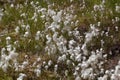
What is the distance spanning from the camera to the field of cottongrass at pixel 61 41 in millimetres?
6578

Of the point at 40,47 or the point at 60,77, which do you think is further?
the point at 40,47

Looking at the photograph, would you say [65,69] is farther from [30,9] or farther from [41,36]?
[30,9]

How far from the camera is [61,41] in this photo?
724cm

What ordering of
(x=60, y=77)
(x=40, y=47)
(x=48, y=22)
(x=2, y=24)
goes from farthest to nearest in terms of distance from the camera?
(x=2, y=24) → (x=48, y=22) → (x=40, y=47) → (x=60, y=77)

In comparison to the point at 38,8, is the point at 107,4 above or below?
below

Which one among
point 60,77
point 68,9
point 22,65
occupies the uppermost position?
point 68,9

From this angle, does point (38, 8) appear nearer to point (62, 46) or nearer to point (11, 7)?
point (11, 7)

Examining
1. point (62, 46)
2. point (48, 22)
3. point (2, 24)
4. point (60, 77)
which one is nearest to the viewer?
point (60, 77)

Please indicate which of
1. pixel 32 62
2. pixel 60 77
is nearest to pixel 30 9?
pixel 32 62

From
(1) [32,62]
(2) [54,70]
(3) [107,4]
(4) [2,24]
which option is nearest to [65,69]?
(2) [54,70]

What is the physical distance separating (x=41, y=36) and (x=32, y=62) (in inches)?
29.9

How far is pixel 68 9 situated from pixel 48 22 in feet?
3.23

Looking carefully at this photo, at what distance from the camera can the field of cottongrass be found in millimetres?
6578

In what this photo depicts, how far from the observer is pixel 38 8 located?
9219mm
